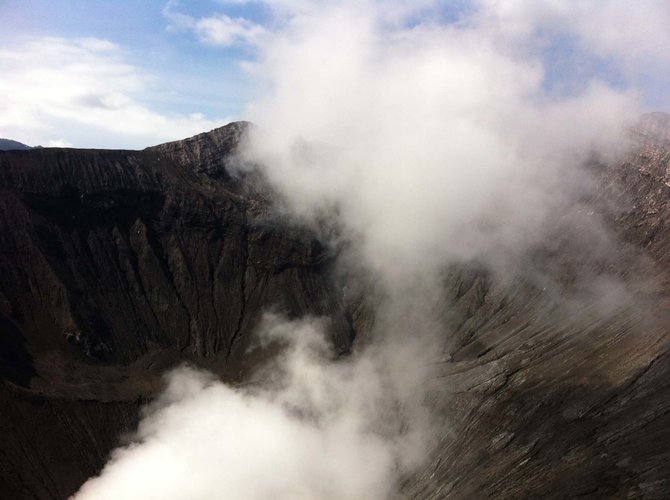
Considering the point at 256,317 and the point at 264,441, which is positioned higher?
the point at 256,317

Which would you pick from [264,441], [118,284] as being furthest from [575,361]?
[118,284]

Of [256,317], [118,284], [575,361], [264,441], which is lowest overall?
[575,361]

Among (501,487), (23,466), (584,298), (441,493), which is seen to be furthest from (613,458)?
(23,466)

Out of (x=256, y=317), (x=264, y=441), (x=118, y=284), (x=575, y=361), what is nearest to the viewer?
(x=575, y=361)

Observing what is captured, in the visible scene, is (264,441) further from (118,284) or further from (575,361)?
(575,361)

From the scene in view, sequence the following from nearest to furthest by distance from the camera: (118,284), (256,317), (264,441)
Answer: (264,441) → (118,284) → (256,317)

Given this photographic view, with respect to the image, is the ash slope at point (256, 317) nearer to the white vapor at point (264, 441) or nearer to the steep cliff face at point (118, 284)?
the steep cliff face at point (118, 284)

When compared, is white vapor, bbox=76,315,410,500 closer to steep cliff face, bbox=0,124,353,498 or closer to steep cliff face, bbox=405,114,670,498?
steep cliff face, bbox=0,124,353,498
